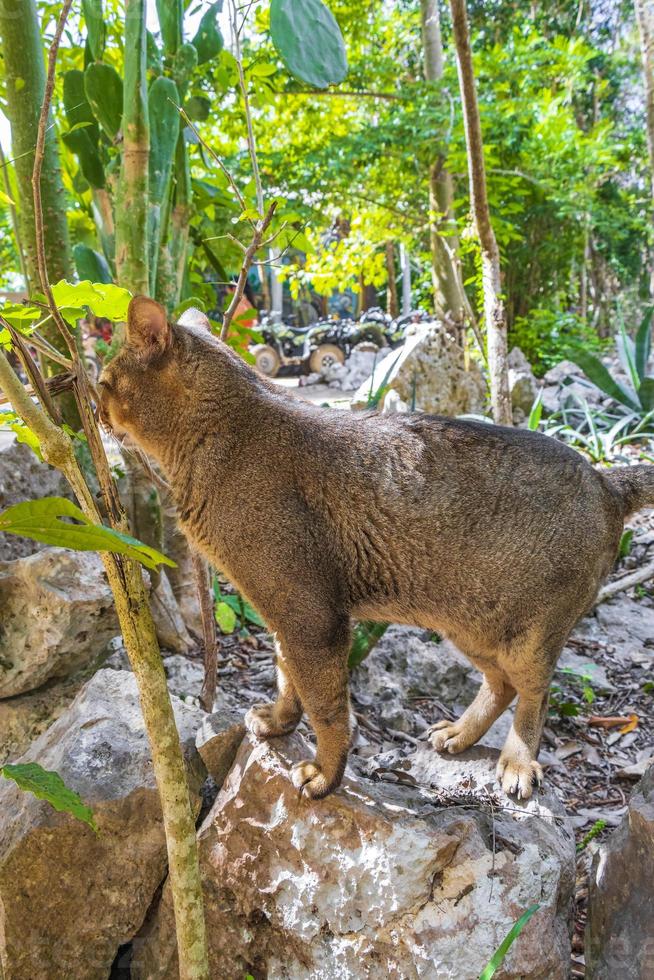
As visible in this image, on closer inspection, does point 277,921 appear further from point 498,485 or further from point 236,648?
point 236,648

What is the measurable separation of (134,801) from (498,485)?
1.72 meters

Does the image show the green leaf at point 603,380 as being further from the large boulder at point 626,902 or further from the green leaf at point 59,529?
the green leaf at point 59,529

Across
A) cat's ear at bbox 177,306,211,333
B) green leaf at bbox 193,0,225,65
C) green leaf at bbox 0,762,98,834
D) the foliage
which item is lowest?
the foliage

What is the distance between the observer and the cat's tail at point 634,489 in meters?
3.10

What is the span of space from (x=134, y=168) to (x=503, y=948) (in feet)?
10.5

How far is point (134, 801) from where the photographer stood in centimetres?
269

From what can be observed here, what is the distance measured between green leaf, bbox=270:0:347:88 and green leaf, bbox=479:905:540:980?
7.50 ft

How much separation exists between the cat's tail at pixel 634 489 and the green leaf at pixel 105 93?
2704 mm

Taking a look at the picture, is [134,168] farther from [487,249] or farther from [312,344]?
[312,344]

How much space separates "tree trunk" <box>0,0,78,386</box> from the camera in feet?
11.6

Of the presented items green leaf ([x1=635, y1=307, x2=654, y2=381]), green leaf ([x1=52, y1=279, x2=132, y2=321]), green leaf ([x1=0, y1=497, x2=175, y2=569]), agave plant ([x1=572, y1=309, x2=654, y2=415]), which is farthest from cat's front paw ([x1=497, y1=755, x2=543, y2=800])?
green leaf ([x1=635, y1=307, x2=654, y2=381])

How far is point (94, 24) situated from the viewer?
12.0 feet

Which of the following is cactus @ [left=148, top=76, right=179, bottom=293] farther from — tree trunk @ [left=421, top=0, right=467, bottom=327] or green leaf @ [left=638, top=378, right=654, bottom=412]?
tree trunk @ [left=421, top=0, right=467, bottom=327]

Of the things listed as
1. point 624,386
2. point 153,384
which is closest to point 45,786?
point 153,384
